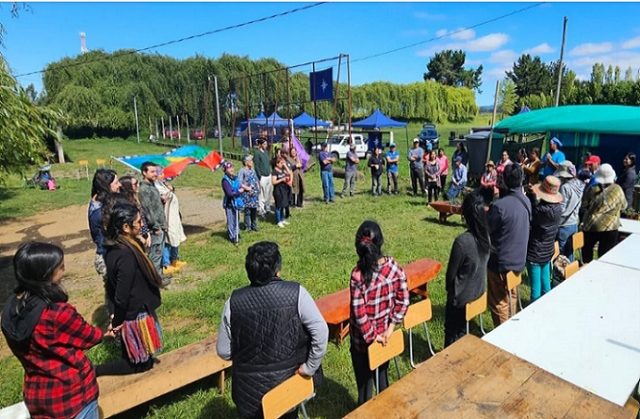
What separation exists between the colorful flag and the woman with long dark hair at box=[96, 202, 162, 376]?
15.5 feet

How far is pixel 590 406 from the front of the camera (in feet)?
6.90

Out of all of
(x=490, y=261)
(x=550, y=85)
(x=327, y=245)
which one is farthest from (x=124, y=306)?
(x=550, y=85)

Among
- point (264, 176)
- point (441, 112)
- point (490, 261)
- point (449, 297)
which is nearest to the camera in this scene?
point (449, 297)

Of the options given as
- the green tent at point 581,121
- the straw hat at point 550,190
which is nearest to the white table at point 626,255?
the straw hat at point 550,190

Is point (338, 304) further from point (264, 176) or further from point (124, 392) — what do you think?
A: point (264, 176)

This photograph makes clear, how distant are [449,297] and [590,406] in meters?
1.40

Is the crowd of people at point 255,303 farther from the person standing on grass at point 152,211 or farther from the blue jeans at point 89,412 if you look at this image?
the person standing on grass at point 152,211

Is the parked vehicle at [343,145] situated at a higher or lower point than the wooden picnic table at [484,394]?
higher

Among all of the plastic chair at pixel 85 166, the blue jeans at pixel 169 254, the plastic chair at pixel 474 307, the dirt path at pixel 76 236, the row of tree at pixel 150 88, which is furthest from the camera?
the row of tree at pixel 150 88

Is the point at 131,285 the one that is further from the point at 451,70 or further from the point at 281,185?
the point at 451,70

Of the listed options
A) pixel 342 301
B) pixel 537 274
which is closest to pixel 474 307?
pixel 342 301

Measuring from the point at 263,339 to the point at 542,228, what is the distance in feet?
11.2

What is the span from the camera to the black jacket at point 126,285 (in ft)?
8.85

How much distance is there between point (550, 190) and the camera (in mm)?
4242
